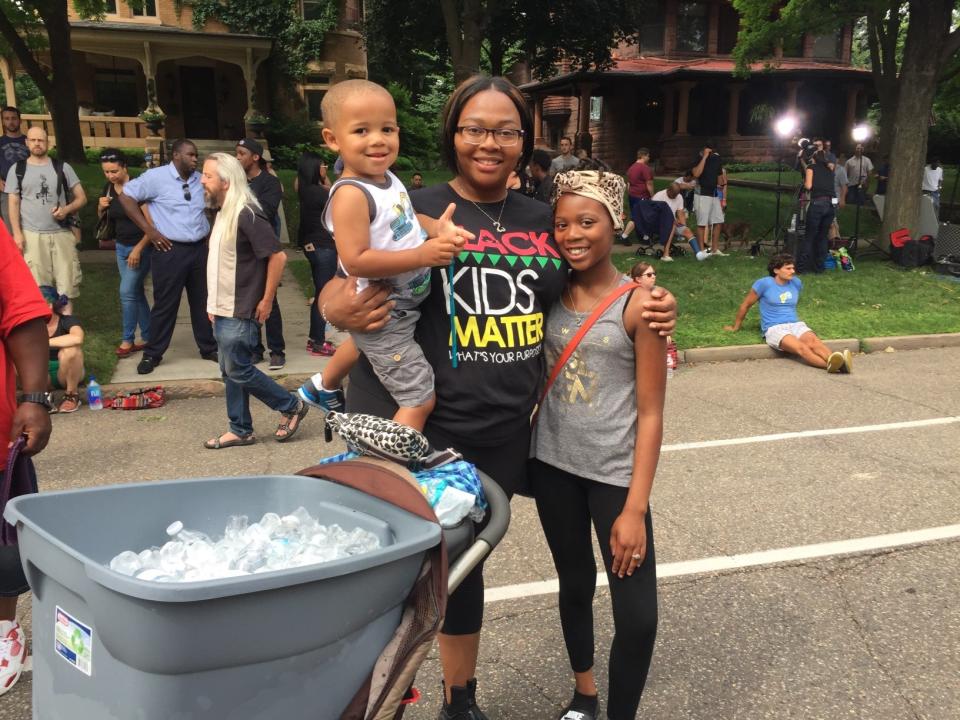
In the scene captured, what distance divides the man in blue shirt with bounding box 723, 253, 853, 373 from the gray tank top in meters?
6.84

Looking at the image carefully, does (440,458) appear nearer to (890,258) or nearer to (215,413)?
(215,413)

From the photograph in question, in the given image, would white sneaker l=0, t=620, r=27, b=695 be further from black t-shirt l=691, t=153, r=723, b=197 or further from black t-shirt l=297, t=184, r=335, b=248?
black t-shirt l=691, t=153, r=723, b=197

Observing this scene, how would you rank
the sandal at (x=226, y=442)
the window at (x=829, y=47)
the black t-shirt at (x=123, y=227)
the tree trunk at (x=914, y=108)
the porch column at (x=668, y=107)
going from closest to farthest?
the sandal at (x=226, y=442)
the black t-shirt at (x=123, y=227)
the tree trunk at (x=914, y=108)
the porch column at (x=668, y=107)
the window at (x=829, y=47)

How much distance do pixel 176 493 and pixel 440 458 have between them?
24.4 inches

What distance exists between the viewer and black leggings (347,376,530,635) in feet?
7.73

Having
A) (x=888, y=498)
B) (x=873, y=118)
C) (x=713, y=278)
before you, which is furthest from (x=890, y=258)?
(x=873, y=118)

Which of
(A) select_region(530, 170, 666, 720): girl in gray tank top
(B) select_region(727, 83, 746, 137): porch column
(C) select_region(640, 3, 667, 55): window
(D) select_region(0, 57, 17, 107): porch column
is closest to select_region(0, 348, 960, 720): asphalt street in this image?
(A) select_region(530, 170, 666, 720): girl in gray tank top

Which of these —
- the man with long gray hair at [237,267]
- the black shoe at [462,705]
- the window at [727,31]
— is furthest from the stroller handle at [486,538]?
the window at [727,31]

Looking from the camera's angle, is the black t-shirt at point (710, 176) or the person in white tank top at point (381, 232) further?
the black t-shirt at point (710, 176)

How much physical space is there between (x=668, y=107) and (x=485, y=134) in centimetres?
3303

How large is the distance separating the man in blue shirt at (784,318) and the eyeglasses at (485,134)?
Answer: 23.5 ft

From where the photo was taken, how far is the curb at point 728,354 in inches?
287

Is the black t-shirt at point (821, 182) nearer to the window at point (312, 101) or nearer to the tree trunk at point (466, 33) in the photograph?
the tree trunk at point (466, 33)

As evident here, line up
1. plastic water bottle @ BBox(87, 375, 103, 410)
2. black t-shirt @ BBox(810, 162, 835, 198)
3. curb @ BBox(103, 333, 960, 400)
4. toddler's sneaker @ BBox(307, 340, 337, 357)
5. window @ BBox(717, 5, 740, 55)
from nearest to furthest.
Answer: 1. plastic water bottle @ BBox(87, 375, 103, 410)
2. curb @ BBox(103, 333, 960, 400)
3. toddler's sneaker @ BBox(307, 340, 337, 357)
4. black t-shirt @ BBox(810, 162, 835, 198)
5. window @ BBox(717, 5, 740, 55)
